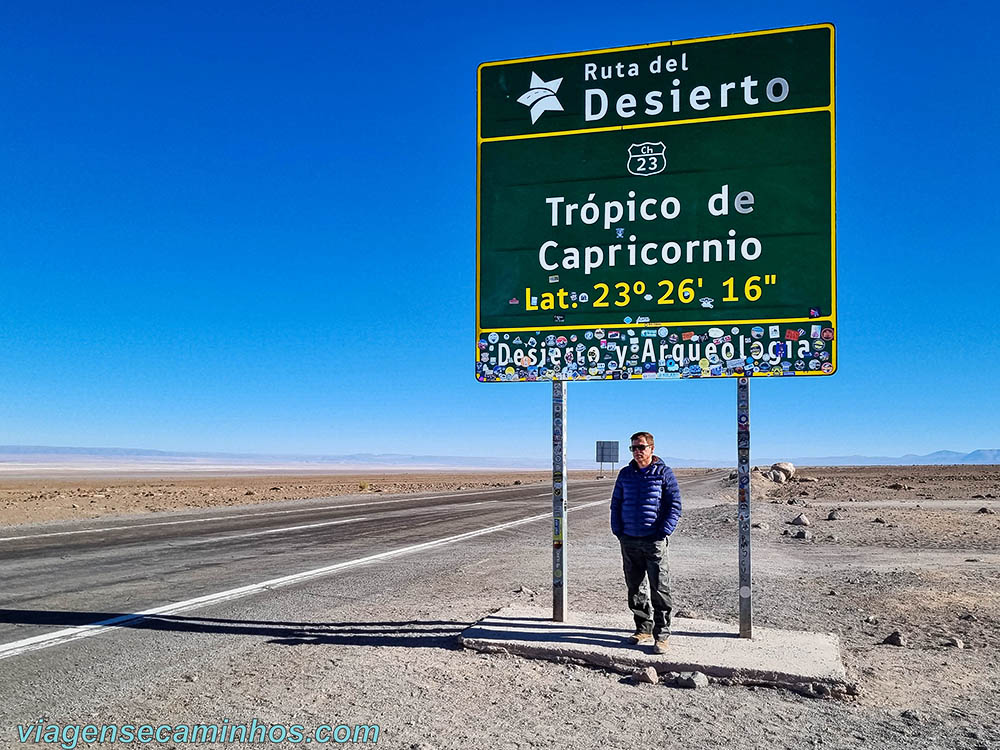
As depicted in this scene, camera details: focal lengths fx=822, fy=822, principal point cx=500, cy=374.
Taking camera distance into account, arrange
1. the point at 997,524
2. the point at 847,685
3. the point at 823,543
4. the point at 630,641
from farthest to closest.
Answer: the point at 997,524
the point at 823,543
the point at 630,641
the point at 847,685

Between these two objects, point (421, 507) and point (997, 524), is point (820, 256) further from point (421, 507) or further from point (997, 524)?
point (421, 507)

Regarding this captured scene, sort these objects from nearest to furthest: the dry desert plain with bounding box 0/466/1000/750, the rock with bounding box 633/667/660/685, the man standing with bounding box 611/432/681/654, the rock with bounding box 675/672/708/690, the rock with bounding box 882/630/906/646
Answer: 1. the dry desert plain with bounding box 0/466/1000/750
2. the rock with bounding box 675/672/708/690
3. the rock with bounding box 633/667/660/685
4. the man standing with bounding box 611/432/681/654
5. the rock with bounding box 882/630/906/646

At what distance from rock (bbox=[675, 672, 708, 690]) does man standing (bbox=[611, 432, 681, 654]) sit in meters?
0.66

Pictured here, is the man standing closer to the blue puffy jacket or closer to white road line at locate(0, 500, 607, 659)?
the blue puffy jacket

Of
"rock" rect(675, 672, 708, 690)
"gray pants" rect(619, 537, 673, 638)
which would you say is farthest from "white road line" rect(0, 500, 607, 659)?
"rock" rect(675, 672, 708, 690)

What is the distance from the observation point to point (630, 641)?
7320mm

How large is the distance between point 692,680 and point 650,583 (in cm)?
105

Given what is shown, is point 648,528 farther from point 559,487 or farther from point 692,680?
point 692,680

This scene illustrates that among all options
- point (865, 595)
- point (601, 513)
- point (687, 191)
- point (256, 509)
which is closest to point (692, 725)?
point (687, 191)

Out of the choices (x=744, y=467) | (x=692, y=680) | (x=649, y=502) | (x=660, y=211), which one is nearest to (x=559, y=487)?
(x=649, y=502)

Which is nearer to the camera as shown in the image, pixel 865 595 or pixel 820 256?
pixel 820 256

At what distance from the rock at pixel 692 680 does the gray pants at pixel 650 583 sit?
748 millimetres

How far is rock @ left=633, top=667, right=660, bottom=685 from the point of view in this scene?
6.41 m

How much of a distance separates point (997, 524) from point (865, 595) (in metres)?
13.7
